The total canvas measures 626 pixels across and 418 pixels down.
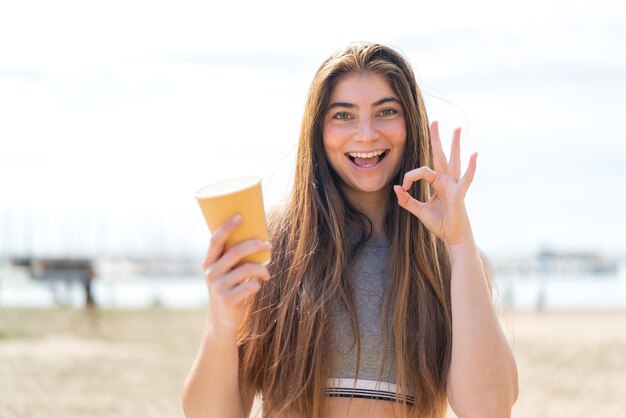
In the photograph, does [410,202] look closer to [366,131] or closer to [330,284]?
[366,131]

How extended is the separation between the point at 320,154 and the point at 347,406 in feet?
3.00

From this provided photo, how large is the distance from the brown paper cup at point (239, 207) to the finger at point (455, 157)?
741mm

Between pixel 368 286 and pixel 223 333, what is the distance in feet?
2.45

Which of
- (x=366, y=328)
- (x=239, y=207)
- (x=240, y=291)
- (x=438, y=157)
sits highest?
(x=438, y=157)

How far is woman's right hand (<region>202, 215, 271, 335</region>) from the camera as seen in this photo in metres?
2.13

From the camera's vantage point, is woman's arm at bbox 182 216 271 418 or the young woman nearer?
woman's arm at bbox 182 216 271 418

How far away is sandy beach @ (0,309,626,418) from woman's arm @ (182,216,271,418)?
3.96 feet

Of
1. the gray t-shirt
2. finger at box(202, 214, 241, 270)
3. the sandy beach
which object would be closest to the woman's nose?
the gray t-shirt

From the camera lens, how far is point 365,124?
9.41 feet

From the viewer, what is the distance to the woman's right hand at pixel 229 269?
2131 mm

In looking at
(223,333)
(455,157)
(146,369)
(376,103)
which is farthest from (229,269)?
(146,369)

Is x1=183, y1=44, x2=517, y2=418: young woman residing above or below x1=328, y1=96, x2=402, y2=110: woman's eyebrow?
below

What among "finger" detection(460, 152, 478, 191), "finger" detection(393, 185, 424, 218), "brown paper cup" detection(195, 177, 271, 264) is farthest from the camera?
"finger" detection(393, 185, 424, 218)

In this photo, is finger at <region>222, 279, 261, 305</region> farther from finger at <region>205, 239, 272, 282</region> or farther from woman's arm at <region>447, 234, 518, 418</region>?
woman's arm at <region>447, 234, 518, 418</region>
